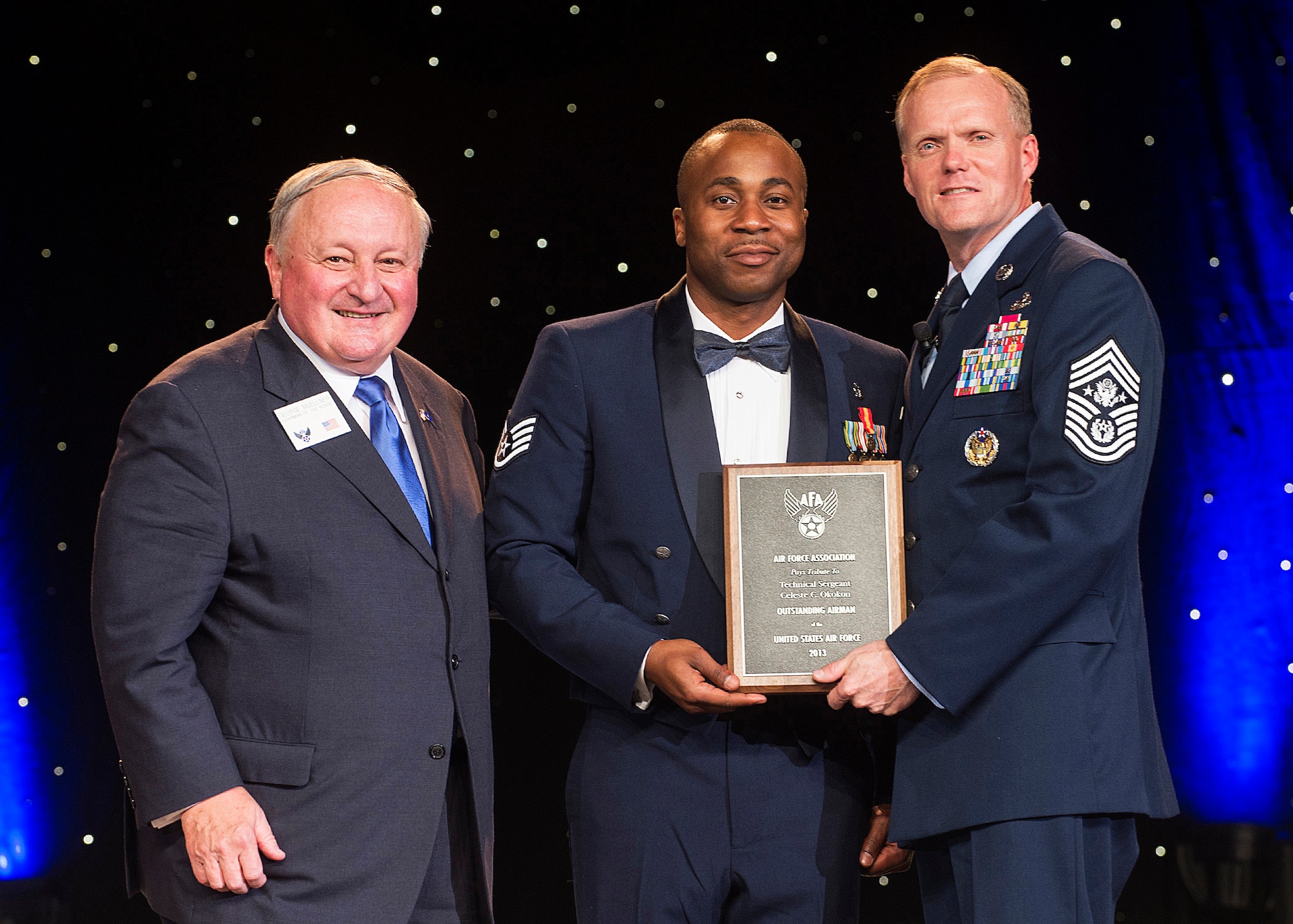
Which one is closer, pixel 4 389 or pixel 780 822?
pixel 780 822

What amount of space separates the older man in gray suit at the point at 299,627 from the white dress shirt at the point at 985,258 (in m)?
1.02

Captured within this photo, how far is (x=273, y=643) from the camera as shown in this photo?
6.82ft

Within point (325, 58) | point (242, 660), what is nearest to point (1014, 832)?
point (242, 660)

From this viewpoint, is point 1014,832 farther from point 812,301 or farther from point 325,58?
point 325,58

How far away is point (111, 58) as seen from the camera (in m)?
3.87

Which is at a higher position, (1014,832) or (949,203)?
(949,203)

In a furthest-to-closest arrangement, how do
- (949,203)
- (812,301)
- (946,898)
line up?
(812,301), (949,203), (946,898)

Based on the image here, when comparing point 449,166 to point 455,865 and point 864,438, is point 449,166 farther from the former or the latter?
point 455,865

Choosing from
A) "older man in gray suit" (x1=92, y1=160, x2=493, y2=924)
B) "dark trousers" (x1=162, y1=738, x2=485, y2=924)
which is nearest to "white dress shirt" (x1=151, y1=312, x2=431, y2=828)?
"older man in gray suit" (x1=92, y1=160, x2=493, y2=924)

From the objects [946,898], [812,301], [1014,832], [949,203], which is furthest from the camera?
[812,301]

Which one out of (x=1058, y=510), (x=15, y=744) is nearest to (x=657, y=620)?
(x=1058, y=510)

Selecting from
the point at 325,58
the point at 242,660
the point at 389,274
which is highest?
the point at 325,58

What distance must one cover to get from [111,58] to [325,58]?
2.28 feet

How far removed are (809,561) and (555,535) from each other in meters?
0.55
